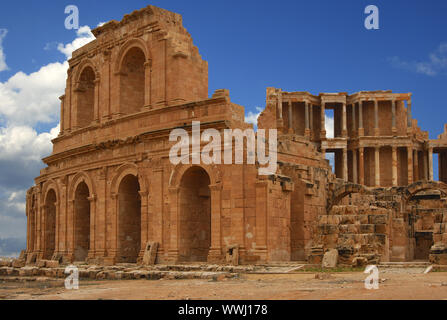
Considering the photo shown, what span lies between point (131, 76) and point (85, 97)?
412 cm

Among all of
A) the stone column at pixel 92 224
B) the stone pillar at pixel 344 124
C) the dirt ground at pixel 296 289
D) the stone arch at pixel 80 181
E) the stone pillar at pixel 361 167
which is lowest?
the dirt ground at pixel 296 289

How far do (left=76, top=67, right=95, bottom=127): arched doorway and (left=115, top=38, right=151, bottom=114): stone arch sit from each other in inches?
131

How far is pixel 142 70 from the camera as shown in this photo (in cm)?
2711

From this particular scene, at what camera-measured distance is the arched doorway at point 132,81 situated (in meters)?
26.4

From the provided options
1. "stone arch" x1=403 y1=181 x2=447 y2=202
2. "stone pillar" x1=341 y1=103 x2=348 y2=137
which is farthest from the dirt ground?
"stone pillar" x1=341 y1=103 x2=348 y2=137

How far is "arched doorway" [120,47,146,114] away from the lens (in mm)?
26406

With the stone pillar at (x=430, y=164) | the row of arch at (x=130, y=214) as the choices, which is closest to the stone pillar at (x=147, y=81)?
the row of arch at (x=130, y=214)

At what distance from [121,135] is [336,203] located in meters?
9.28

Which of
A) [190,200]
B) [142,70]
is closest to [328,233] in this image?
[190,200]

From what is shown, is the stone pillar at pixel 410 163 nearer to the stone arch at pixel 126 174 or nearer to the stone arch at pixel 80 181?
the stone arch at pixel 80 181

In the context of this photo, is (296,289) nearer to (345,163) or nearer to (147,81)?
(147,81)

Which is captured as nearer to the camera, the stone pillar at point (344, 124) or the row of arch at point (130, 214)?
the row of arch at point (130, 214)

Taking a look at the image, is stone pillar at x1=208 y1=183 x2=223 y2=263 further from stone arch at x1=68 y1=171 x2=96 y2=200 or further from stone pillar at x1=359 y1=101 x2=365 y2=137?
stone pillar at x1=359 y1=101 x2=365 y2=137

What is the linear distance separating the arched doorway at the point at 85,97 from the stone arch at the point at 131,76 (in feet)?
10.9
